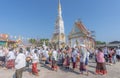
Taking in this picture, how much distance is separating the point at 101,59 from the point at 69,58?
3.09 m

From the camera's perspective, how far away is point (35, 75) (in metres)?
10.9

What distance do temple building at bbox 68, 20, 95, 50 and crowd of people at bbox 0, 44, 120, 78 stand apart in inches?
1006

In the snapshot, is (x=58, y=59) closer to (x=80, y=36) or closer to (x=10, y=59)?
(x=10, y=59)

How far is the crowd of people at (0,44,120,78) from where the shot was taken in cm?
837

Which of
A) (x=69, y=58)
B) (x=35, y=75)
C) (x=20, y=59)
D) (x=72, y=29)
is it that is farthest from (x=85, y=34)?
(x=20, y=59)

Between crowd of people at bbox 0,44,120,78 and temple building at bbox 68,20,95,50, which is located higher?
temple building at bbox 68,20,95,50

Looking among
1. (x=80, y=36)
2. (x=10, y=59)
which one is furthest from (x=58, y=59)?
(x=80, y=36)

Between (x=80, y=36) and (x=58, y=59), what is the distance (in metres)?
30.4

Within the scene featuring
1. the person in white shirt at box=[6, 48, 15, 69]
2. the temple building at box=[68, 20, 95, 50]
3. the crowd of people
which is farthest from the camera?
the temple building at box=[68, 20, 95, 50]

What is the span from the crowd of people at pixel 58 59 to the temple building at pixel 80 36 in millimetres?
25557

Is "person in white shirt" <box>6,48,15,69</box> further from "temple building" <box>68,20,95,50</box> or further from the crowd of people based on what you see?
"temple building" <box>68,20,95,50</box>

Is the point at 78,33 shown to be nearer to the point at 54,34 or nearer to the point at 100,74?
the point at 54,34

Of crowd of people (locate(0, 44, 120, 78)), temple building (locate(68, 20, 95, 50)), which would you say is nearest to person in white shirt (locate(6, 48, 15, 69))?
crowd of people (locate(0, 44, 120, 78))

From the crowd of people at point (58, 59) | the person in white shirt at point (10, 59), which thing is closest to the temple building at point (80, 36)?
the crowd of people at point (58, 59)
